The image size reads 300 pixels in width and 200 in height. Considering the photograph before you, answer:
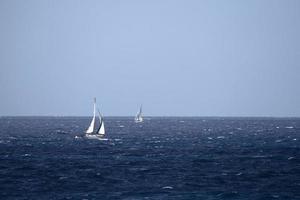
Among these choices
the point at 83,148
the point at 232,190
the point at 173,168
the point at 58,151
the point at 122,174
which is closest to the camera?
the point at 232,190

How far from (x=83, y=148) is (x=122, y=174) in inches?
1618

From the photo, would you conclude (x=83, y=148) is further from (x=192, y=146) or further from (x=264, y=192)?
(x=264, y=192)

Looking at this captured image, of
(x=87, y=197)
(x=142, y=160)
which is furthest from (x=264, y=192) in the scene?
(x=142, y=160)

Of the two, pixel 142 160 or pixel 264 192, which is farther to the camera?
pixel 142 160

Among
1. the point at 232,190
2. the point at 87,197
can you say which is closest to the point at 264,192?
the point at 232,190

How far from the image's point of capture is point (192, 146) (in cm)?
12138

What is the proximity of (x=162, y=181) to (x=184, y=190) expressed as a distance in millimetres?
6606

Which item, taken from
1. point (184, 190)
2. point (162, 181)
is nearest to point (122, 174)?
point (162, 181)

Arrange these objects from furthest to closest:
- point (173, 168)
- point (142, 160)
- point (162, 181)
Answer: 1. point (142, 160)
2. point (173, 168)
3. point (162, 181)

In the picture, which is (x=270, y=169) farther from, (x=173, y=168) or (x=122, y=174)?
(x=122, y=174)

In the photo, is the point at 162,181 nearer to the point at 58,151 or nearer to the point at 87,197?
the point at 87,197

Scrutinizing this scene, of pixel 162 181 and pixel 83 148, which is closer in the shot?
pixel 162 181

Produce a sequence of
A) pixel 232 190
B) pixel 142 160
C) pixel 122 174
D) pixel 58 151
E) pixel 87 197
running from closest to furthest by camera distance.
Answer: pixel 87 197 < pixel 232 190 < pixel 122 174 < pixel 142 160 < pixel 58 151

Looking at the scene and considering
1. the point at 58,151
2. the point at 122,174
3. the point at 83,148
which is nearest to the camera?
the point at 122,174
